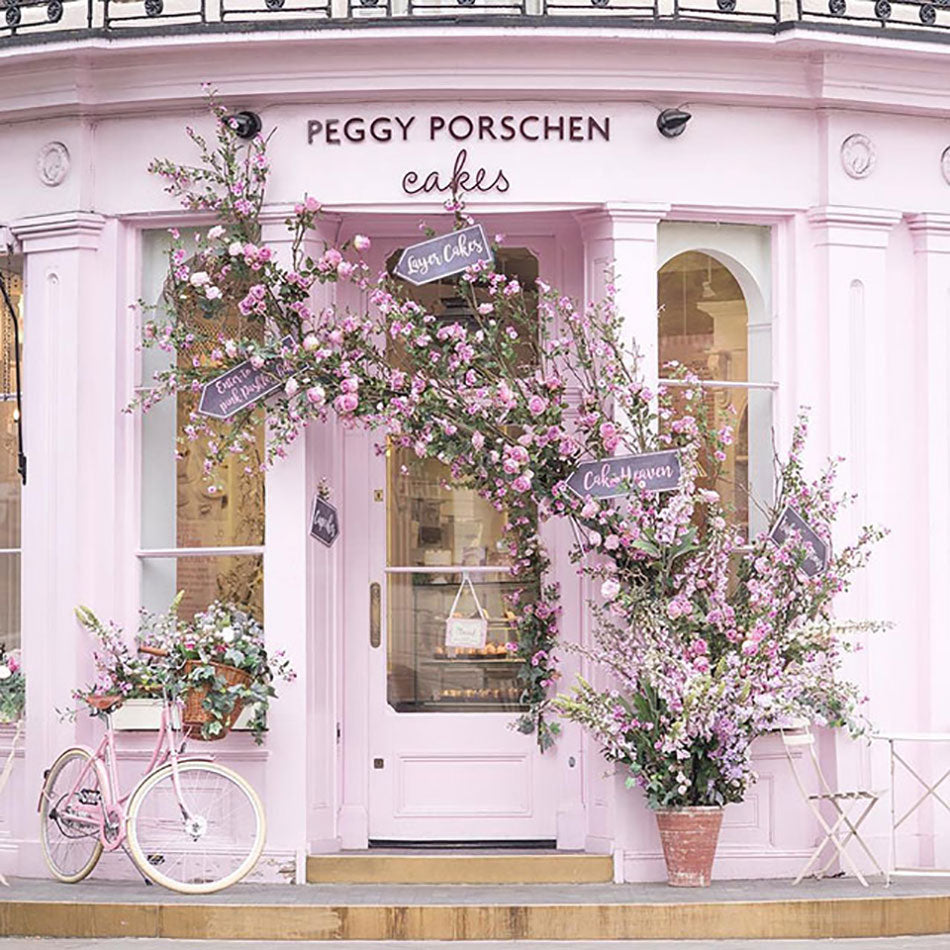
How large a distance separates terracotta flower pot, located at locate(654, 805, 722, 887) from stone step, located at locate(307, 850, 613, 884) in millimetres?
439

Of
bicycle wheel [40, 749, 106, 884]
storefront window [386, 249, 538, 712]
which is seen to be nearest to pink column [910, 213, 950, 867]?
storefront window [386, 249, 538, 712]

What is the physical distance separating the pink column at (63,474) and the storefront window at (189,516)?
239 mm

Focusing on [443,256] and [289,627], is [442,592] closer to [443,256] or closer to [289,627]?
[289,627]

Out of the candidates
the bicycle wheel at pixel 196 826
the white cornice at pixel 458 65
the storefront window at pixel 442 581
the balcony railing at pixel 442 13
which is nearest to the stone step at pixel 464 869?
the bicycle wheel at pixel 196 826

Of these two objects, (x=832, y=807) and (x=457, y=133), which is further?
(x=832, y=807)

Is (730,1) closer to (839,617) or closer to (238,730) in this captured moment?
(839,617)

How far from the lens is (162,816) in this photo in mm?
12172

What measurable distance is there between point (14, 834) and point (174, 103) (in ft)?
13.1

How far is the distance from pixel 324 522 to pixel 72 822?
2023 mm

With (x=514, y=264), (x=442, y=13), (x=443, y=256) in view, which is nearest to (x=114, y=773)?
(x=443, y=256)

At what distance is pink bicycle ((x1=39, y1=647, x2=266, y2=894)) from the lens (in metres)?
11.7

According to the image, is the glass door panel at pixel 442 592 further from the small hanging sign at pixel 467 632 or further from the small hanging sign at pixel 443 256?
the small hanging sign at pixel 443 256

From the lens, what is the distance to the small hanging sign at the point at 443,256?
1209 centimetres

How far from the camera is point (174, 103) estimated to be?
12.4 m
